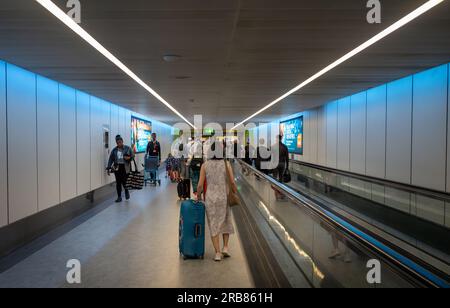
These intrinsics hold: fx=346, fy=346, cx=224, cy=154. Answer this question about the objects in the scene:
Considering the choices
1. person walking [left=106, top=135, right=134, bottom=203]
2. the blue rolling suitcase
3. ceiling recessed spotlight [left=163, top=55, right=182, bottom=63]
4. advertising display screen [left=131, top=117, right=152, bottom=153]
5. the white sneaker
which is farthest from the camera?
advertising display screen [left=131, top=117, right=152, bottom=153]

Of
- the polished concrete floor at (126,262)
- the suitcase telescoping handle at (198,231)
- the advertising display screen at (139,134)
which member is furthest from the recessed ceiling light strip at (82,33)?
the advertising display screen at (139,134)

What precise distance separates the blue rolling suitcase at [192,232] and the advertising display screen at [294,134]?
44.4 ft

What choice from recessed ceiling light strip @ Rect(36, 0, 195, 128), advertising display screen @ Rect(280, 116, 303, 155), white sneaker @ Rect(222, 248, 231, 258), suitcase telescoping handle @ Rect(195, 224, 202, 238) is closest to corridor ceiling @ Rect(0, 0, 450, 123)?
recessed ceiling light strip @ Rect(36, 0, 195, 128)

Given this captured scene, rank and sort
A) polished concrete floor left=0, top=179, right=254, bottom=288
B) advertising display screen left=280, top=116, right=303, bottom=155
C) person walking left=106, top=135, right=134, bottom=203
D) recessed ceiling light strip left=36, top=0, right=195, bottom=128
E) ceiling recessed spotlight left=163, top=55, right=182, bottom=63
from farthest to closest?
advertising display screen left=280, top=116, right=303, bottom=155 < person walking left=106, top=135, right=134, bottom=203 < ceiling recessed spotlight left=163, top=55, right=182, bottom=63 < polished concrete floor left=0, top=179, right=254, bottom=288 < recessed ceiling light strip left=36, top=0, right=195, bottom=128

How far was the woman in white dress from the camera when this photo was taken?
5.06 metres

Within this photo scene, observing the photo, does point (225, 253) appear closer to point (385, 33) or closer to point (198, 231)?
point (198, 231)

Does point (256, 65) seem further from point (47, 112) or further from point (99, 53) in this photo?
point (47, 112)

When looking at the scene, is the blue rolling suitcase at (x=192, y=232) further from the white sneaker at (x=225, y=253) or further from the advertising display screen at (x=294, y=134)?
the advertising display screen at (x=294, y=134)

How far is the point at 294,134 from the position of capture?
19.3 meters

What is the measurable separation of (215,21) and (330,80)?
4.71 meters

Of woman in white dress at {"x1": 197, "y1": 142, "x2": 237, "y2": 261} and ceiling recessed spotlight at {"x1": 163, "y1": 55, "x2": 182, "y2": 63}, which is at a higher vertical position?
ceiling recessed spotlight at {"x1": 163, "y1": 55, "x2": 182, "y2": 63}

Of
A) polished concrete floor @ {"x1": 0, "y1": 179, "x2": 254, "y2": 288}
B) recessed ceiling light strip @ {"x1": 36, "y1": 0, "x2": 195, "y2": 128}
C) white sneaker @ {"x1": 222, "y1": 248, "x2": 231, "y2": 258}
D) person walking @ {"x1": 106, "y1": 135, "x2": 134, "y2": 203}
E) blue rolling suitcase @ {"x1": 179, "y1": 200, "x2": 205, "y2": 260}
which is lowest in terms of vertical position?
polished concrete floor @ {"x1": 0, "y1": 179, "x2": 254, "y2": 288}

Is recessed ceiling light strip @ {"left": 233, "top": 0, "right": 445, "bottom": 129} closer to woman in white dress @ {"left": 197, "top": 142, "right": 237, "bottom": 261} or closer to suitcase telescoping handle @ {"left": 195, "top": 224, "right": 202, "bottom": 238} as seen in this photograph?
woman in white dress @ {"left": 197, "top": 142, "right": 237, "bottom": 261}

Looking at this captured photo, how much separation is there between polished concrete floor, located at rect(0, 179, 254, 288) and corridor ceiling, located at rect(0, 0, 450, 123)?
3028 mm
